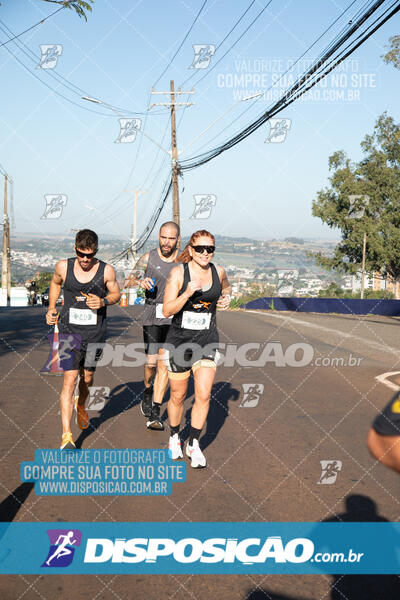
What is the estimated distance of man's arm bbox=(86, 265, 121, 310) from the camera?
5.98m

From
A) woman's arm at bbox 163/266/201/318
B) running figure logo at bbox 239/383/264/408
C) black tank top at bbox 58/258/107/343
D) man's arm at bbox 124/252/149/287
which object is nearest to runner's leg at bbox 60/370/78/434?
black tank top at bbox 58/258/107/343

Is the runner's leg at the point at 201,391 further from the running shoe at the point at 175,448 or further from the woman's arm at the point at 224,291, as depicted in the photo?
the woman's arm at the point at 224,291

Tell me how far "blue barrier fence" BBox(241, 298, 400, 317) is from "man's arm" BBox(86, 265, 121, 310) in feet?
93.0

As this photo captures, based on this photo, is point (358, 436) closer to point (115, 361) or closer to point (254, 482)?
point (254, 482)

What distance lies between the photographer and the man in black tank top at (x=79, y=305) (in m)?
5.91

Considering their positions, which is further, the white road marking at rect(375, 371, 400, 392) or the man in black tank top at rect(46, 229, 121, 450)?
the white road marking at rect(375, 371, 400, 392)

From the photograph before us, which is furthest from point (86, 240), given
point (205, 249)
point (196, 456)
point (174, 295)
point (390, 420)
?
point (390, 420)

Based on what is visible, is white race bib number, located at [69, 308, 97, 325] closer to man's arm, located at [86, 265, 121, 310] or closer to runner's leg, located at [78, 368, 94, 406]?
man's arm, located at [86, 265, 121, 310]

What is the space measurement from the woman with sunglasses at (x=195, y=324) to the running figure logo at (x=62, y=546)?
1624 millimetres

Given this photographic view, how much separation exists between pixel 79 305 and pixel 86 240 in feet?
2.16

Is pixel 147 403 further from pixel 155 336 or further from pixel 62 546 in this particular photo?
pixel 62 546

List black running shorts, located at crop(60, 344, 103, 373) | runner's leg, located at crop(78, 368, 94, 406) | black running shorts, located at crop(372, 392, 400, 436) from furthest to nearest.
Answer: runner's leg, located at crop(78, 368, 94, 406), black running shorts, located at crop(60, 344, 103, 373), black running shorts, located at crop(372, 392, 400, 436)

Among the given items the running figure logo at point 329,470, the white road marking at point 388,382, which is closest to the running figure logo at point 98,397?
the running figure logo at point 329,470

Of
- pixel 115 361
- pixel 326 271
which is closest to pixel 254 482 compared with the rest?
pixel 115 361
